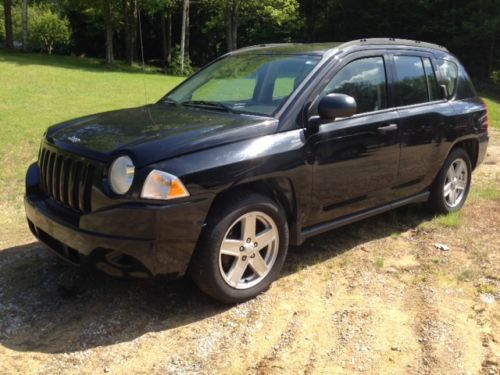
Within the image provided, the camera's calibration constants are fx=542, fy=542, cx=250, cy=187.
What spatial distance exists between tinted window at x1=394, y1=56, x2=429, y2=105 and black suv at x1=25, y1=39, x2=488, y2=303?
18mm

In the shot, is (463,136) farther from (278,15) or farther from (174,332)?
(278,15)

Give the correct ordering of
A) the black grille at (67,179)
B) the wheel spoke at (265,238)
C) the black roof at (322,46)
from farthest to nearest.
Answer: the black roof at (322,46), the wheel spoke at (265,238), the black grille at (67,179)

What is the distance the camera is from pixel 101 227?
Result: 3322 mm

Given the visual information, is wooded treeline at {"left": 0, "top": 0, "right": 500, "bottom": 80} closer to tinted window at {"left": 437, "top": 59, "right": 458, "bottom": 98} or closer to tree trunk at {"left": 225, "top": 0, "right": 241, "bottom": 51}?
tree trunk at {"left": 225, "top": 0, "right": 241, "bottom": 51}

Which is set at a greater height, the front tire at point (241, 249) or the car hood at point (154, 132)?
the car hood at point (154, 132)

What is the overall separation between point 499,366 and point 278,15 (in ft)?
107

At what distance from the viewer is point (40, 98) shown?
15.0 meters

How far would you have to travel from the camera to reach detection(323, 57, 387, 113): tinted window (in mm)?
4371

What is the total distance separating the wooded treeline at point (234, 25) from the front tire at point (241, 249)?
79.6 feet

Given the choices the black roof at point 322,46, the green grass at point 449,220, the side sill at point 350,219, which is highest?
the black roof at point 322,46

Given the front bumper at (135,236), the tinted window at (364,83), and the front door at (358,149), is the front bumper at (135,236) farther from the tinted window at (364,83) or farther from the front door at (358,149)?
the tinted window at (364,83)

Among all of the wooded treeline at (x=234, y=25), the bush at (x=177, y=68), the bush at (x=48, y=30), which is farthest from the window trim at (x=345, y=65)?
the bush at (x=48, y=30)

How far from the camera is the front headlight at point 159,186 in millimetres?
3268

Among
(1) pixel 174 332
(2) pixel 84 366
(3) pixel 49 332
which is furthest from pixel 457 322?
(3) pixel 49 332
